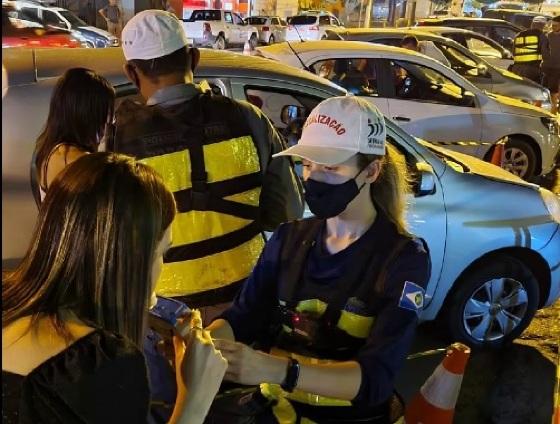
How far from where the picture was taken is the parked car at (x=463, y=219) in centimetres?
352

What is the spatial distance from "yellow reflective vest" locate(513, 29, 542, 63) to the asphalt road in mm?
8979

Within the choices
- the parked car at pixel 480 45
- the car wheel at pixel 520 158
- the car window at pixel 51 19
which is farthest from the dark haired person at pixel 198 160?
the car window at pixel 51 19

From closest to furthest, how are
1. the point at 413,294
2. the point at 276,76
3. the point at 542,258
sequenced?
the point at 413,294 → the point at 276,76 → the point at 542,258

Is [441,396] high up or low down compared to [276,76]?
down

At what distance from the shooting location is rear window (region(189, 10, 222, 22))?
25.9m

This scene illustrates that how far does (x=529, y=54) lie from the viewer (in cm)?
1277

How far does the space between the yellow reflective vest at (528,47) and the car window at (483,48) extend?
2.03 ft

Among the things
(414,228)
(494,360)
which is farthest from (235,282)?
(494,360)

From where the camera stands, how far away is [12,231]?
2672 millimetres

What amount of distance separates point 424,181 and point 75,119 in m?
2.05

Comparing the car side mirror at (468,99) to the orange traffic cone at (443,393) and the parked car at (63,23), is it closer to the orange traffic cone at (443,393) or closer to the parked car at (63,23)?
the orange traffic cone at (443,393)

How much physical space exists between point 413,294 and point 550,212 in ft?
9.72

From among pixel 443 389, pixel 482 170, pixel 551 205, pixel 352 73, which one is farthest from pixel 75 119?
pixel 352 73

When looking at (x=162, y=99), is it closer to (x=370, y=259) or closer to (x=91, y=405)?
(x=370, y=259)
